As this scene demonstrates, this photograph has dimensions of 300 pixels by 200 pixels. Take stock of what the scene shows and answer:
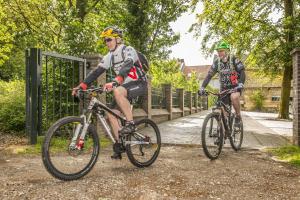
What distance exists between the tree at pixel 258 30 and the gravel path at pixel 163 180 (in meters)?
15.0

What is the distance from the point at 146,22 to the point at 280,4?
9878mm

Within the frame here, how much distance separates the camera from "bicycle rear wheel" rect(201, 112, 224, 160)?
205 inches

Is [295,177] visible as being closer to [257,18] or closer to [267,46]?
[267,46]

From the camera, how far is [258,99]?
154ft

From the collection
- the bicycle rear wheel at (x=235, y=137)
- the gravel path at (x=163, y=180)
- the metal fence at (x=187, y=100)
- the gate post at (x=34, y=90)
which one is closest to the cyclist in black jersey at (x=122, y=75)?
the gravel path at (x=163, y=180)

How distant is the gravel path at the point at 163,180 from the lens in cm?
322

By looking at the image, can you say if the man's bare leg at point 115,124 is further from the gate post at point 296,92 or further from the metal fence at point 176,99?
the metal fence at point 176,99

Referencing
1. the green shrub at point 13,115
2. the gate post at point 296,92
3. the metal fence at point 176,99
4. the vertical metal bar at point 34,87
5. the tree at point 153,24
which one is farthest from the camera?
the metal fence at point 176,99

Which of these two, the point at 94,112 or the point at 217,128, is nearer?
the point at 94,112

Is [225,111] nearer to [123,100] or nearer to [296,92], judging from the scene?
[296,92]

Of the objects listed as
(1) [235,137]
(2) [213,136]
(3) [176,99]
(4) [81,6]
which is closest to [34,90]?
(2) [213,136]

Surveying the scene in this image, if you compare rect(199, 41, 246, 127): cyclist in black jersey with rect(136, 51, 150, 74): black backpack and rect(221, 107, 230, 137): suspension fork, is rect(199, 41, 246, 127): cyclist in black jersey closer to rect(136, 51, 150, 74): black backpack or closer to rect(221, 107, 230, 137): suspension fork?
rect(221, 107, 230, 137): suspension fork

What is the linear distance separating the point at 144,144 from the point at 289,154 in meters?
2.84

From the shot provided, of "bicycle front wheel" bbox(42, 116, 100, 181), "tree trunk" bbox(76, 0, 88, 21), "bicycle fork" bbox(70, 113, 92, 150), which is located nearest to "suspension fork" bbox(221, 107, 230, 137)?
"bicycle front wheel" bbox(42, 116, 100, 181)
